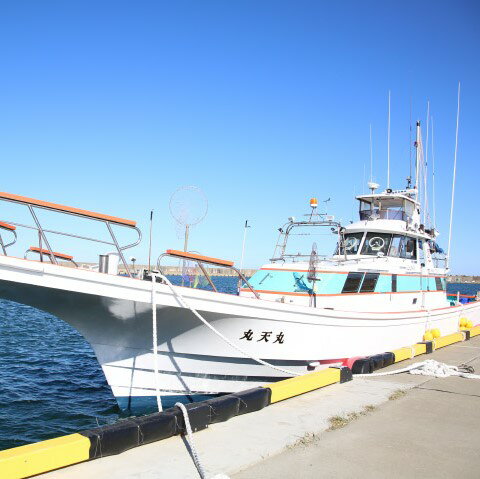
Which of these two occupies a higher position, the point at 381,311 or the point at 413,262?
Result: the point at 413,262

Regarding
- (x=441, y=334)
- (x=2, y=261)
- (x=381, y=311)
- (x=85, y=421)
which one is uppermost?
(x=2, y=261)

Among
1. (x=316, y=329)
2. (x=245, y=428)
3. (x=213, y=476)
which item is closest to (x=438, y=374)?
(x=316, y=329)

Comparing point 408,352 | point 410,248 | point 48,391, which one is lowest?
point 48,391

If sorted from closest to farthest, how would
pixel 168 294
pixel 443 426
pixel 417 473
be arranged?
pixel 417 473 < pixel 443 426 < pixel 168 294

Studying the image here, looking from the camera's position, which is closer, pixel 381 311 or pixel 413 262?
pixel 381 311

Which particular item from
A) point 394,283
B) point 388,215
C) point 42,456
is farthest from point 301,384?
point 388,215

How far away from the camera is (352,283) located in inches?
440

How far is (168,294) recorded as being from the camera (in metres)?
7.33

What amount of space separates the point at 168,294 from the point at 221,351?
1.74m

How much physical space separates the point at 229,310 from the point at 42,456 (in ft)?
13.8

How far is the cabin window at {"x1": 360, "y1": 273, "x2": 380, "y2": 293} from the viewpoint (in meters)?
11.3

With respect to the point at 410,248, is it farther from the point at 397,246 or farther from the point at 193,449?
the point at 193,449

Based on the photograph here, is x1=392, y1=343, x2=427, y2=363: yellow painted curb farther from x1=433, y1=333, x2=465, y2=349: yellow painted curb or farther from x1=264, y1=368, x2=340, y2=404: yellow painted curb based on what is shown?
x1=264, y1=368, x2=340, y2=404: yellow painted curb

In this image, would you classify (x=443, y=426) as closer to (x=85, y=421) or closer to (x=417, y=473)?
(x=417, y=473)
